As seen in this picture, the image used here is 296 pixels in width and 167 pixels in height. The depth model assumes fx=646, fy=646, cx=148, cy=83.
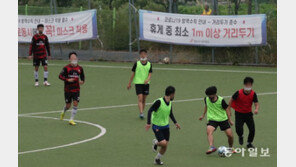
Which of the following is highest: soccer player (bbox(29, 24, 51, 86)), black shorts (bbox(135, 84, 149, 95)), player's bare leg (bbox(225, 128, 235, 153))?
soccer player (bbox(29, 24, 51, 86))

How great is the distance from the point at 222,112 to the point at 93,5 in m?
28.0

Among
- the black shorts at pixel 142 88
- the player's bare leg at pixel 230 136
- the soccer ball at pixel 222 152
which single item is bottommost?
the soccer ball at pixel 222 152

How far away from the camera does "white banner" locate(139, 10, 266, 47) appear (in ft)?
96.2

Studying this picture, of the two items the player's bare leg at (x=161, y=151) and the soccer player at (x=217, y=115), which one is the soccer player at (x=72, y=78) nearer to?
the soccer player at (x=217, y=115)

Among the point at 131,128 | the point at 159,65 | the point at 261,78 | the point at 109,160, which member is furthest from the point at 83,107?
the point at 159,65

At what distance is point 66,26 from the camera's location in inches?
1304

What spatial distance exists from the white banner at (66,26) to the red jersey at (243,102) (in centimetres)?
1887

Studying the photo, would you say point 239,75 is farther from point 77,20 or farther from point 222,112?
point 222,112

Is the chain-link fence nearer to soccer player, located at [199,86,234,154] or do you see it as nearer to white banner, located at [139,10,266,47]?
white banner, located at [139,10,266,47]

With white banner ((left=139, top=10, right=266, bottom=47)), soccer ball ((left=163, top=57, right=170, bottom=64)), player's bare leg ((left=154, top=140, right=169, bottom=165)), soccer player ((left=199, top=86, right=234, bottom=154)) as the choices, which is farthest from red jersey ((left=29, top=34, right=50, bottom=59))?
player's bare leg ((left=154, top=140, right=169, bottom=165))

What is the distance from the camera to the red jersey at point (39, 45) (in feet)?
80.5

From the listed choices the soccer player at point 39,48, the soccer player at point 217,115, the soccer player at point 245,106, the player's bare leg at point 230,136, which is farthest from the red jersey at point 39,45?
the player's bare leg at point 230,136

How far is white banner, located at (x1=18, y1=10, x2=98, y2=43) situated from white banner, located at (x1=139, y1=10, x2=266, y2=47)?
2805mm

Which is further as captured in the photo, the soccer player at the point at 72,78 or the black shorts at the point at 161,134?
the soccer player at the point at 72,78
